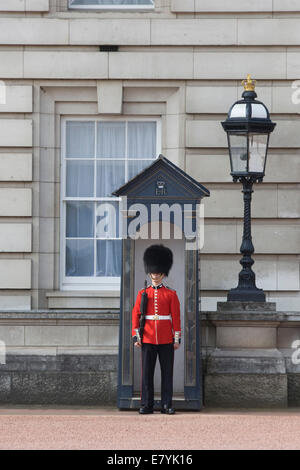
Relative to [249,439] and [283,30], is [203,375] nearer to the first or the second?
[249,439]

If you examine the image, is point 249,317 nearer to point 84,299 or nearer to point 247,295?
point 247,295

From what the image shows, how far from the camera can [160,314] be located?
1051cm

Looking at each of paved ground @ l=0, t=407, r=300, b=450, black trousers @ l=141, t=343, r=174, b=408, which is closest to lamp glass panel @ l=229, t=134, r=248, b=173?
black trousers @ l=141, t=343, r=174, b=408

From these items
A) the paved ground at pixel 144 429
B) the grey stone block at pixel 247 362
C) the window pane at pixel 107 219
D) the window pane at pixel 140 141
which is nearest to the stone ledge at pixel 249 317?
the grey stone block at pixel 247 362

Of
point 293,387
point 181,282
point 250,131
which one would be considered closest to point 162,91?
point 250,131

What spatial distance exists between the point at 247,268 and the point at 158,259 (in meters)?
0.99

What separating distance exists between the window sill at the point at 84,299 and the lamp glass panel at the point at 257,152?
213 centimetres

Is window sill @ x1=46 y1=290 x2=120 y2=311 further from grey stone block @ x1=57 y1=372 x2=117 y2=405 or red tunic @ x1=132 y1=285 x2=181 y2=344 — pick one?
red tunic @ x1=132 y1=285 x2=181 y2=344

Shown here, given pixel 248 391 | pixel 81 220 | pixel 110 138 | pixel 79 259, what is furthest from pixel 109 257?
pixel 248 391

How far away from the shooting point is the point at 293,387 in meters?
11.1

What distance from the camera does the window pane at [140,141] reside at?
12.6 metres

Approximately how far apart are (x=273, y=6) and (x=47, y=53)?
2.35 meters

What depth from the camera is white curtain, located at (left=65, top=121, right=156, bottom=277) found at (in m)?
12.6

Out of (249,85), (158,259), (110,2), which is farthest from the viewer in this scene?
(110,2)
